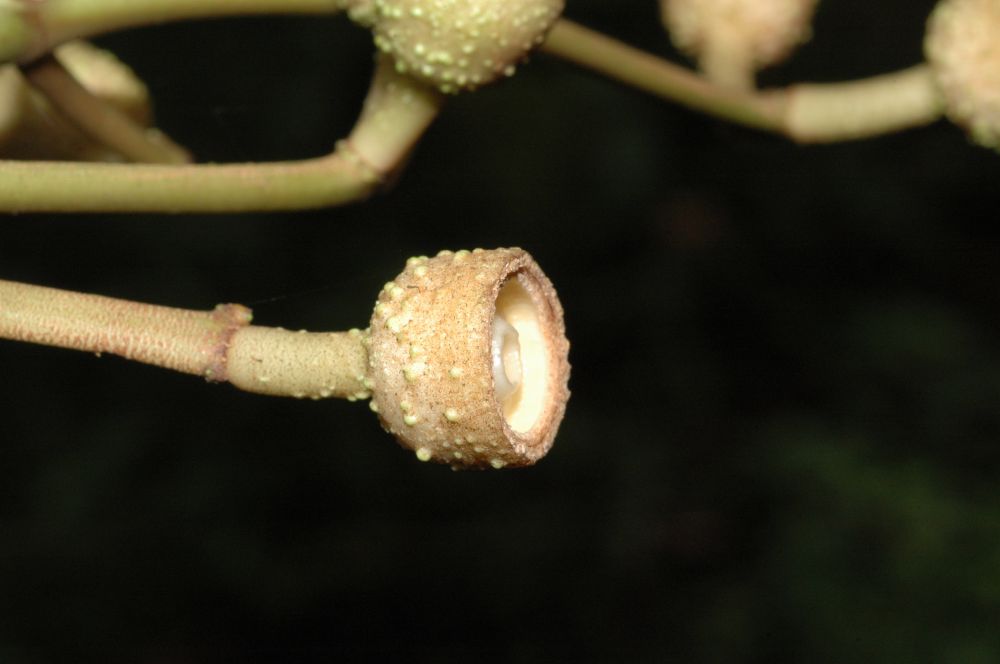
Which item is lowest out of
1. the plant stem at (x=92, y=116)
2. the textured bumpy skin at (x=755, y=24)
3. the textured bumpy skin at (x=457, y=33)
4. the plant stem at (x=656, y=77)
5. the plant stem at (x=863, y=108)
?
the plant stem at (x=92, y=116)

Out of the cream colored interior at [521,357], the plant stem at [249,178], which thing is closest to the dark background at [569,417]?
the plant stem at [249,178]

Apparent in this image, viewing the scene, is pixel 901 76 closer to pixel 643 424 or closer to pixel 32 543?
pixel 643 424

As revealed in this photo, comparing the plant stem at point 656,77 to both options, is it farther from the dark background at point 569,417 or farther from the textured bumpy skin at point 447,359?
the dark background at point 569,417

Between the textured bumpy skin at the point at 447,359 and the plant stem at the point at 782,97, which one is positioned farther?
the plant stem at the point at 782,97

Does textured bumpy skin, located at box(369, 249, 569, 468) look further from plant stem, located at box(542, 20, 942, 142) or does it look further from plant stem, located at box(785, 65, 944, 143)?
plant stem, located at box(785, 65, 944, 143)

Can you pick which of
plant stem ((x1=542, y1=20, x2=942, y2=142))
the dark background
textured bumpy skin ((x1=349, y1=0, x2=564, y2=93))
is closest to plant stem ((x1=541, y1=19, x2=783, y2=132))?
plant stem ((x1=542, y1=20, x2=942, y2=142))

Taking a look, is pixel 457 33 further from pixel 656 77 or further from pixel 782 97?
pixel 782 97
